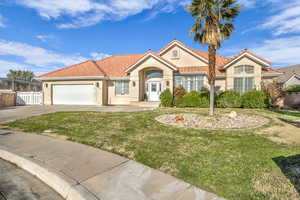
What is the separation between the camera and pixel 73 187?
2832mm

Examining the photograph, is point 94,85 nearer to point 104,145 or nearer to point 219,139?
point 104,145

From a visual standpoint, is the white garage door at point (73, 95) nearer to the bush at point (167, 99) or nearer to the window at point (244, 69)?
the bush at point (167, 99)

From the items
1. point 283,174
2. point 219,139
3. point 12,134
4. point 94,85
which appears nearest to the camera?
point 283,174

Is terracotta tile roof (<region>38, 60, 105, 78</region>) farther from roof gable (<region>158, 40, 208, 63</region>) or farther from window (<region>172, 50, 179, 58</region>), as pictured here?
window (<region>172, 50, 179, 58</region>)

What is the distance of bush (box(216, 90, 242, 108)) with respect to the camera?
1402 cm

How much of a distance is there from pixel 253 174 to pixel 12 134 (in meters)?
8.18

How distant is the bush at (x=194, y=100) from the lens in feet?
47.7

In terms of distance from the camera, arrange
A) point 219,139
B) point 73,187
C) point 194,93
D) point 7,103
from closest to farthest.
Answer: point 73,187
point 219,139
point 194,93
point 7,103

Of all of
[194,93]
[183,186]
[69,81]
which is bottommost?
[183,186]

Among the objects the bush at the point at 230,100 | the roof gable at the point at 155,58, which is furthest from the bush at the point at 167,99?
the bush at the point at 230,100

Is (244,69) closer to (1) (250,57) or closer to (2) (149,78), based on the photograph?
(1) (250,57)

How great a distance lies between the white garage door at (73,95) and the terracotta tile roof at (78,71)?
1.36 m

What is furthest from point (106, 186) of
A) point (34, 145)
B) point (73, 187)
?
point (34, 145)

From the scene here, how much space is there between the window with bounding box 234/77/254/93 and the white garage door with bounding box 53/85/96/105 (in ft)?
51.1
